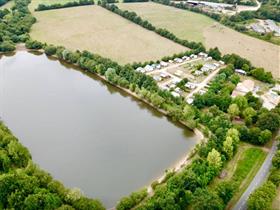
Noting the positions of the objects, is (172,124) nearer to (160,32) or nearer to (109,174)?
(109,174)

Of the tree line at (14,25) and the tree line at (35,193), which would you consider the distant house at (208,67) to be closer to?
the tree line at (35,193)

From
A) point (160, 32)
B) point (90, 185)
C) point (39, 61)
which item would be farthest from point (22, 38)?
point (90, 185)

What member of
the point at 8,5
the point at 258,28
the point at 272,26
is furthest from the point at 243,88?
the point at 8,5

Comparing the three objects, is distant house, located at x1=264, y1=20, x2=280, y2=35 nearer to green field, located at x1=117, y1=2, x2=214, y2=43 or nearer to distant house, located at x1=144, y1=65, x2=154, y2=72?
green field, located at x1=117, y1=2, x2=214, y2=43

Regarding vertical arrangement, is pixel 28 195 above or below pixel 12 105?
above

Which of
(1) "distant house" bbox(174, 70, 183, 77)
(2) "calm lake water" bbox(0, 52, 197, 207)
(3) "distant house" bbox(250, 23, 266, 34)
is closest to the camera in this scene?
(2) "calm lake water" bbox(0, 52, 197, 207)

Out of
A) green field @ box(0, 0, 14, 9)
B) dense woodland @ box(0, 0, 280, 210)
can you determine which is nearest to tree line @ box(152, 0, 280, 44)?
dense woodland @ box(0, 0, 280, 210)
